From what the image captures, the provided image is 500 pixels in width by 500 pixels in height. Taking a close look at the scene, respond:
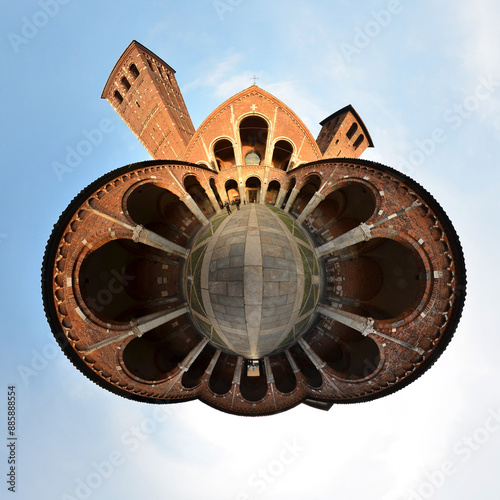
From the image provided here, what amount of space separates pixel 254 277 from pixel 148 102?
19697mm

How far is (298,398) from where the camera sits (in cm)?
1335

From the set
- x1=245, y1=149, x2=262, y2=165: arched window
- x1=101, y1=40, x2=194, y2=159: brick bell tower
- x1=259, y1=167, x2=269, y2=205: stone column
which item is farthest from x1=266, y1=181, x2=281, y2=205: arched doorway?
x1=101, y1=40, x2=194, y2=159: brick bell tower

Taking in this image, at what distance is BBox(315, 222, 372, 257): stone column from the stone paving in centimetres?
245

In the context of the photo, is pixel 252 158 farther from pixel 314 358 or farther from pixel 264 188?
pixel 314 358

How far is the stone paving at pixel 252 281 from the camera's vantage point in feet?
29.0

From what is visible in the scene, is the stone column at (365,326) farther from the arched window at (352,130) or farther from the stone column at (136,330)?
the arched window at (352,130)

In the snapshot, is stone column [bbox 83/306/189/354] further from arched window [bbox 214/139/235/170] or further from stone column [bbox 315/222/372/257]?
arched window [bbox 214/139/235/170]

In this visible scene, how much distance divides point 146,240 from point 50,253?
3.90 meters

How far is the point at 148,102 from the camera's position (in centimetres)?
2091

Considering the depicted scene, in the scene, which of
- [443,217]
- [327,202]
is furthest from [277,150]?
[443,217]

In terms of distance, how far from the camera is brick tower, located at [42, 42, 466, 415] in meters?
10.1

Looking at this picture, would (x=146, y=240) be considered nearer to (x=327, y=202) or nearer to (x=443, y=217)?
(x=327, y=202)

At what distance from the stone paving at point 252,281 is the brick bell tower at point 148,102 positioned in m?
12.5

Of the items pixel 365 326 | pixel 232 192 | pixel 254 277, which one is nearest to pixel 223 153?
pixel 232 192
